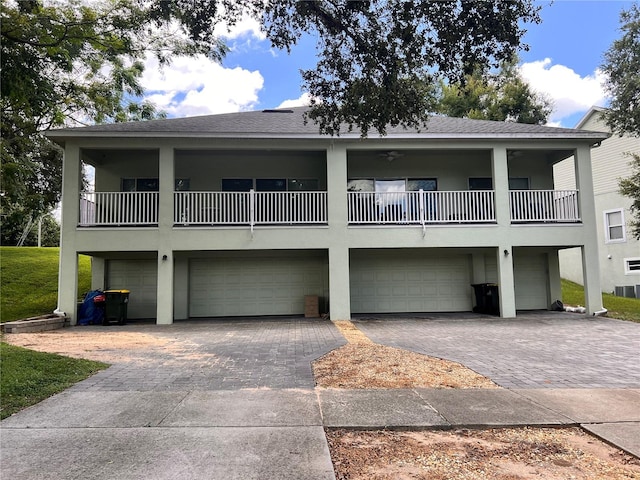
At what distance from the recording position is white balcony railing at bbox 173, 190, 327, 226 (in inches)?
514

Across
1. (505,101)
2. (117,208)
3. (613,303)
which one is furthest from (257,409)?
(505,101)

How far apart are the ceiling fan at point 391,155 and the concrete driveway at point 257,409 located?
7349 millimetres

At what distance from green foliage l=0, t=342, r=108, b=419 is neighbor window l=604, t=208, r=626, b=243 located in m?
21.4

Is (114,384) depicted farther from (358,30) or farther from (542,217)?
(542,217)

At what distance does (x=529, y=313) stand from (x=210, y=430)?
13.0 meters

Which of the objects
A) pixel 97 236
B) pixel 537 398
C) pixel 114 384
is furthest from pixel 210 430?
pixel 97 236

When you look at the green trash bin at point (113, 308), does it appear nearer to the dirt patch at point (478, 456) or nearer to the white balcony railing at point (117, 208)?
the white balcony railing at point (117, 208)

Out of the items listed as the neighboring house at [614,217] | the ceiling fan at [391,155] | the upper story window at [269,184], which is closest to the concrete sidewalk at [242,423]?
the ceiling fan at [391,155]

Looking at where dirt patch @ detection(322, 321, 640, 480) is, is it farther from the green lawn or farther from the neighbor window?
the neighbor window

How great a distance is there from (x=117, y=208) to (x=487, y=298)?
1213cm

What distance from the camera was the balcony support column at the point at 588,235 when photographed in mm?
13086

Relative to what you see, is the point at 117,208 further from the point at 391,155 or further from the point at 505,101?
the point at 505,101

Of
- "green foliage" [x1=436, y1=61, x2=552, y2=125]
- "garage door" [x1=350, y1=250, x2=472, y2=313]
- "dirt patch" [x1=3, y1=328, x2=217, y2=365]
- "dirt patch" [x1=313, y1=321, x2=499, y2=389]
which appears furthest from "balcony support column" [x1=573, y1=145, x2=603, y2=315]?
"green foliage" [x1=436, y1=61, x2=552, y2=125]

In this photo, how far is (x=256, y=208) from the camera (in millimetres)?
13406
